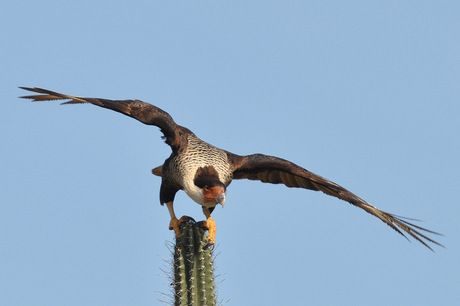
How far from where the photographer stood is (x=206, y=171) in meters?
9.23

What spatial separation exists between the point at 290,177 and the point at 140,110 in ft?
8.20

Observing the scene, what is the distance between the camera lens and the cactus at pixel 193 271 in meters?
6.92

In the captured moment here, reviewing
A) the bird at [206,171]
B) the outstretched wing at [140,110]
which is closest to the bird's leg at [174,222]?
the bird at [206,171]

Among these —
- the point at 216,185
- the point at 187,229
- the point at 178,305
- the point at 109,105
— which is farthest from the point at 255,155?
the point at 178,305

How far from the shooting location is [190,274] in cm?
706

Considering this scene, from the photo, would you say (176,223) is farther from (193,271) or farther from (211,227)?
(193,271)

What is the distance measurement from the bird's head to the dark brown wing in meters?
0.97

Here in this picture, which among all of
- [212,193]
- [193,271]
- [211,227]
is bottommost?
[193,271]

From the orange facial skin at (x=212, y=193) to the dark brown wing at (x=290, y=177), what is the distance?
50.9 inches

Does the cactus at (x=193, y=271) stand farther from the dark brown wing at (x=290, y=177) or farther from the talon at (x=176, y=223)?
the dark brown wing at (x=290, y=177)

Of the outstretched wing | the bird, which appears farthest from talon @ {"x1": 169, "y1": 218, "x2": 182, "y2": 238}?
the outstretched wing

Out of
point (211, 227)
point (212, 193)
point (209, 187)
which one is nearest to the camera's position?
point (211, 227)

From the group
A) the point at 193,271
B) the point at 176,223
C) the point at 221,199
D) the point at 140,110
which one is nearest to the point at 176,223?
the point at 176,223

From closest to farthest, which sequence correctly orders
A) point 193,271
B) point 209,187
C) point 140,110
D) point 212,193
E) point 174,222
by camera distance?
point 193,271, point 212,193, point 209,187, point 174,222, point 140,110
